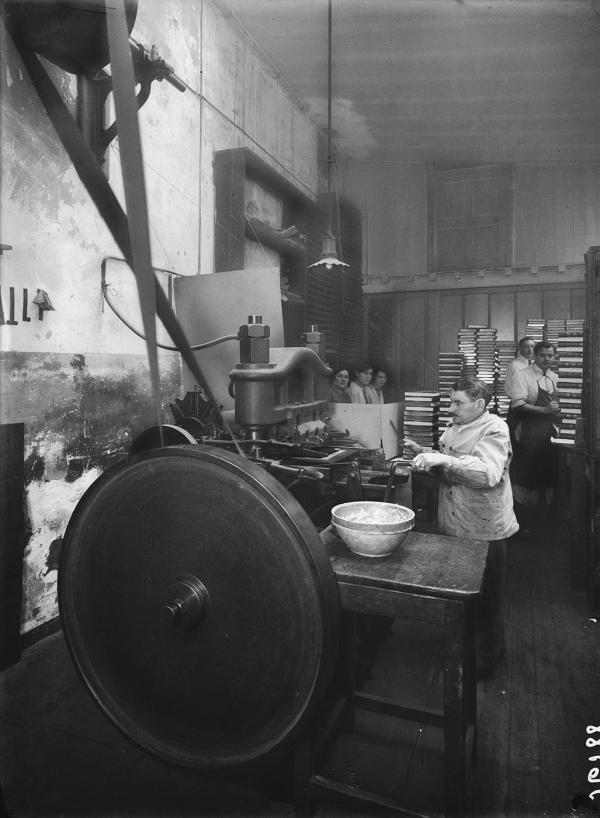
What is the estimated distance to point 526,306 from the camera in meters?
6.75

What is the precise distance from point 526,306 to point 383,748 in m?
6.13

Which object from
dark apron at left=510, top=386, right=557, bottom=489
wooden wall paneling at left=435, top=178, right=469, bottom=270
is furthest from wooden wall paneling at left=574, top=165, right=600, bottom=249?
dark apron at left=510, top=386, right=557, bottom=489

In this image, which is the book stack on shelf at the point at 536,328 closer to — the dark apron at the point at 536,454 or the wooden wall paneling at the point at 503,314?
the wooden wall paneling at the point at 503,314

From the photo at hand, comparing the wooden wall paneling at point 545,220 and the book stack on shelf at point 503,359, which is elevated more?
the wooden wall paneling at point 545,220

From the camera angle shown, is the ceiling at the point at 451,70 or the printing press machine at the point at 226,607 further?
the ceiling at the point at 451,70

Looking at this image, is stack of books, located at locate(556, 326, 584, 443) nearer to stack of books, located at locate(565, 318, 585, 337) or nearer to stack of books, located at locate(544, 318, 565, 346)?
stack of books, located at locate(565, 318, 585, 337)

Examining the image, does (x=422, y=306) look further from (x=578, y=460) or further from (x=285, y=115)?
(x=578, y=460)

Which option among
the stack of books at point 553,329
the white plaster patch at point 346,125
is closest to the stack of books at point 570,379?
the stack of books at point 553,329

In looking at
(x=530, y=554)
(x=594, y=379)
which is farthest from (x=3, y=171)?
(x=530, y=554)

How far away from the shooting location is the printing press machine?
1283 mm

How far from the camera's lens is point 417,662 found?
252cm

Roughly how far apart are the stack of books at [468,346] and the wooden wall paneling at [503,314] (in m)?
0.42

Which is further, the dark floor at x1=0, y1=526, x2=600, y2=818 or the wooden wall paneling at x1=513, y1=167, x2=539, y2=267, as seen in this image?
the wooden wall paneling at x1=513, y1=167, x2=539, y2=267

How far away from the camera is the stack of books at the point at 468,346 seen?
6.61m
